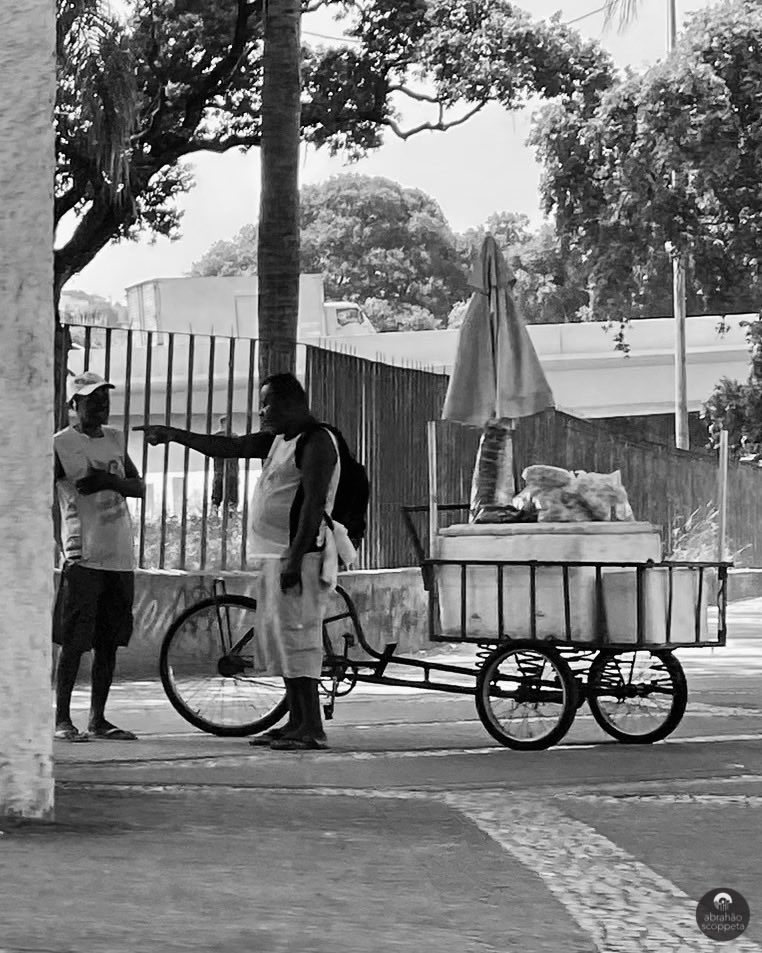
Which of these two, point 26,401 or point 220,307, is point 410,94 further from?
point 220,307

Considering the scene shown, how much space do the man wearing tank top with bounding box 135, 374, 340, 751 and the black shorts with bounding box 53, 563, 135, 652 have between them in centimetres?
85

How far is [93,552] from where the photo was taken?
1021cm

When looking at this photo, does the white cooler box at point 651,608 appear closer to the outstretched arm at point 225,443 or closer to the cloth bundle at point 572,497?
the cloth bundle at point 572,497

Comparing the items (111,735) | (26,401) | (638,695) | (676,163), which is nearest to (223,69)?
(676,163)

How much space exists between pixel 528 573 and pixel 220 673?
1695 millimetres

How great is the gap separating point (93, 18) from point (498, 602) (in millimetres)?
12306

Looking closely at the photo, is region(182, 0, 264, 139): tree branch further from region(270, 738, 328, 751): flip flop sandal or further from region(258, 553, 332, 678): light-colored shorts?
region(270, 738, 328, 751): flip flop sandal

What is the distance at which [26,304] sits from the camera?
7176mm

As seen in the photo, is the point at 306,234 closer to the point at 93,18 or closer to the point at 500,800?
the point at 93,18

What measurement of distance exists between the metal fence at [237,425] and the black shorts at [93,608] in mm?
2558

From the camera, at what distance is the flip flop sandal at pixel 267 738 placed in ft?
32.5

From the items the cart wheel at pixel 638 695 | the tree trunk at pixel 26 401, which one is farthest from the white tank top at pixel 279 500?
the tree trunk at pixel 26 401

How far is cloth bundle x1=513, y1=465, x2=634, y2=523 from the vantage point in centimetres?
1086

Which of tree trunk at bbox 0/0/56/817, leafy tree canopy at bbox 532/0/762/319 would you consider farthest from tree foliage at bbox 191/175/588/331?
tree trunk at bbox 0/0/56/817
